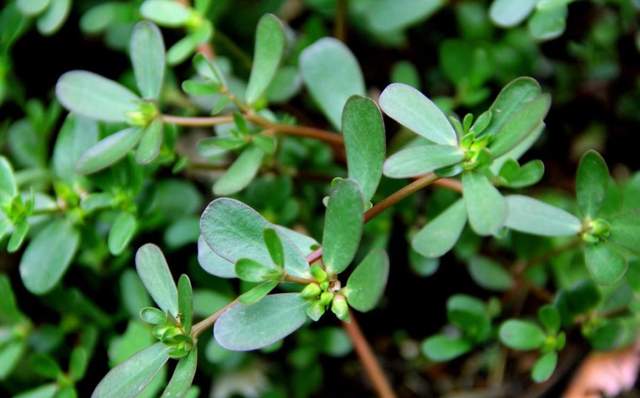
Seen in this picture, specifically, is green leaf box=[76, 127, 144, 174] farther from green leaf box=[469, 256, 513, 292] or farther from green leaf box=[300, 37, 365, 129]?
green leaf box=[469, 256, 513, 292]

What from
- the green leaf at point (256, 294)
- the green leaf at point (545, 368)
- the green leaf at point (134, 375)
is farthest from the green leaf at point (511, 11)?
the green leaf at point (134, 375)

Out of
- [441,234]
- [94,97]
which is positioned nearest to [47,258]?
[94,97]

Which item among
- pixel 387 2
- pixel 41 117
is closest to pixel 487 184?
pixel 387 2

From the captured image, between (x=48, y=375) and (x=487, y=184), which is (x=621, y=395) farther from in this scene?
(x=48, y=375)

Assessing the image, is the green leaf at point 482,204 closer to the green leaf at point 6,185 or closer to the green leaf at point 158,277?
the green leaf at point 158,277

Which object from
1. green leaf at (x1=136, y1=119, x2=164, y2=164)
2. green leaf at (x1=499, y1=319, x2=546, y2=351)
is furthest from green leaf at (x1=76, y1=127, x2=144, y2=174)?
green leaf at (x1=499, y1=319, x2=546, y2=351)

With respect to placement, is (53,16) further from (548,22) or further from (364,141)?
(548,22)
